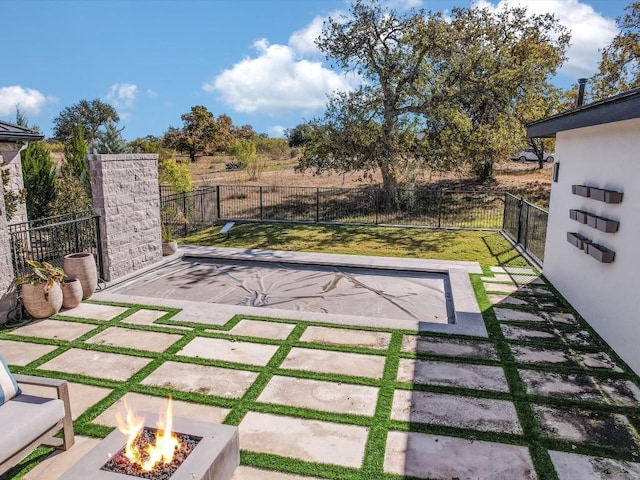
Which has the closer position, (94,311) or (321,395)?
(321,395)

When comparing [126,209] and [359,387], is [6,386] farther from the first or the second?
[126,209]

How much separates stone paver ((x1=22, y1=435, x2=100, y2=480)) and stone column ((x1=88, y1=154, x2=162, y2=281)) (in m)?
4.87

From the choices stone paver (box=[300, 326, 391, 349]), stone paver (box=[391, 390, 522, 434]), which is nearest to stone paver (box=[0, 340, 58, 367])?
stone paver (box=[300, 326, 391, 349])

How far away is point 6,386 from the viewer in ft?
11.3

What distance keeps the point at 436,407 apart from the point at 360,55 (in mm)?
13886

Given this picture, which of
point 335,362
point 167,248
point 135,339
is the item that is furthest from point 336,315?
point 167,248

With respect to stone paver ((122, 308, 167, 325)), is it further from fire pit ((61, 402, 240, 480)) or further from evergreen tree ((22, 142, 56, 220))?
evergreen tree ((22, 142, 56, 220))

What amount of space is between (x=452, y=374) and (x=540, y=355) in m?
1.25

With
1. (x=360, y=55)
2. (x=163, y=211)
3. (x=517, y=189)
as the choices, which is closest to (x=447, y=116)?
(x=360, y=55)

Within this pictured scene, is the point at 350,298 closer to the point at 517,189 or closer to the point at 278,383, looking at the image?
the point at 278,383

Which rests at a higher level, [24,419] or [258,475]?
[24,419]

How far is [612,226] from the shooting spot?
18.6ft

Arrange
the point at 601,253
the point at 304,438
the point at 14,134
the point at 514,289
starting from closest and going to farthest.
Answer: the point at 304,438
the point at 601,253
the point at 14,134
the point at 514,289

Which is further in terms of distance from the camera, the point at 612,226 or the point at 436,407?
the point at 612,226
